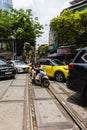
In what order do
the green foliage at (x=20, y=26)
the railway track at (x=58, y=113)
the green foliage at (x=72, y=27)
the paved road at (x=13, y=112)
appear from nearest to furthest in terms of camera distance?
1. the railway track at (x=58, y=113)
2. the paved road at (x=13, y=112)
3. the green foliage at (x=72, y=27)
4. the green foliage at (x=20, y=26)

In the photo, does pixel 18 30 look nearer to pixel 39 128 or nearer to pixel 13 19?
pixel 13 19

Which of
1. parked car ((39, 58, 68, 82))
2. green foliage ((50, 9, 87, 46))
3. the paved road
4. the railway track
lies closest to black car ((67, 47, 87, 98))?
the railway track

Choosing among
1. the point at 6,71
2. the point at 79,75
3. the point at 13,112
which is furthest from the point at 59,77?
the point at 13,112

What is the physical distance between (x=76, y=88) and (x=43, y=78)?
5210 mm

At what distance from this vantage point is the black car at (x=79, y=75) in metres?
8.76

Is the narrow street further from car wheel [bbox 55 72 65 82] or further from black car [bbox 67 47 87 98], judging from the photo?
car wheel [bbox 55 72 65 82]

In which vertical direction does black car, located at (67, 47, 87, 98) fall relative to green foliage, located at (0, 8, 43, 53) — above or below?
below

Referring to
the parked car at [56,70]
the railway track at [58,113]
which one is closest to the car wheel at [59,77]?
the parked car at [56,70]

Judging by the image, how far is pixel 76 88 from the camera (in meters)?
9.23

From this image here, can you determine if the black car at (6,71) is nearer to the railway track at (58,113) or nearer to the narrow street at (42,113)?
the narrow street at (42,113)

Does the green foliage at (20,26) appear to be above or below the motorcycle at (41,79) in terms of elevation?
above

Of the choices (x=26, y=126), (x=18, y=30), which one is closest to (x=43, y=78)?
(x=26, y=126)

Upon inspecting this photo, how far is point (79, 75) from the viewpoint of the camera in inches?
354

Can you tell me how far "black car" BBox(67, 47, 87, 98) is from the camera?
28.7 ft
